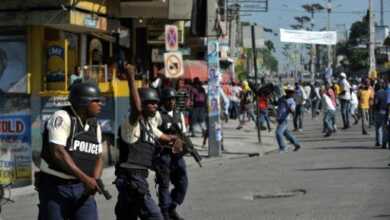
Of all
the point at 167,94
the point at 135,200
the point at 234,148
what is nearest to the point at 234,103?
the point at 234,148

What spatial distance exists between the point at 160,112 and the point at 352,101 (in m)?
22.6

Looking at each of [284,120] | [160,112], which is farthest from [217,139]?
[160,112]

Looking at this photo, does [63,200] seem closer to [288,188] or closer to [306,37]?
[288,188]

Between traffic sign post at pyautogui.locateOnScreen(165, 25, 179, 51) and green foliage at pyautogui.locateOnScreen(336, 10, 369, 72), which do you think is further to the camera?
Answer: green foliage at pyautogui.locateOnScreen(336, 10, 369, 72)

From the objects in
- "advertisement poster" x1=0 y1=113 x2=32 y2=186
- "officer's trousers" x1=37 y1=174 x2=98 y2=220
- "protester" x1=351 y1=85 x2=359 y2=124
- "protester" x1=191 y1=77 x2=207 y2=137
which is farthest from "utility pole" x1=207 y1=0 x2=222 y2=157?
"officer's trousers" x1=37 y1=174 x2=98 y2=220

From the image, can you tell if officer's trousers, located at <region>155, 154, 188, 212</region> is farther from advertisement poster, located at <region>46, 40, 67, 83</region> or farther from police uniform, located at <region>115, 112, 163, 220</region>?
advertisement poster, located at <region>46, 40, 67, 83</region>

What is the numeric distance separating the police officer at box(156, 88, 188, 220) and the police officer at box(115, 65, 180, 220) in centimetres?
100

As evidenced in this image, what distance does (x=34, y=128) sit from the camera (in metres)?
17.0

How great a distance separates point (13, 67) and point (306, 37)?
4154 cm

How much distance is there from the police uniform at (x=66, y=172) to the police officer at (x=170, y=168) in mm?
2711

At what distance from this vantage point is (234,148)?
23.2 m

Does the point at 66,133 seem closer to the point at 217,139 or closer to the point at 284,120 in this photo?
the point at 217,139

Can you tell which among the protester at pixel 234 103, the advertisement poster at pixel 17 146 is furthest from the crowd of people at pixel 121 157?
the protester at pixel 234 103

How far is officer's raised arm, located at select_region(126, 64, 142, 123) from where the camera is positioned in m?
7.43
